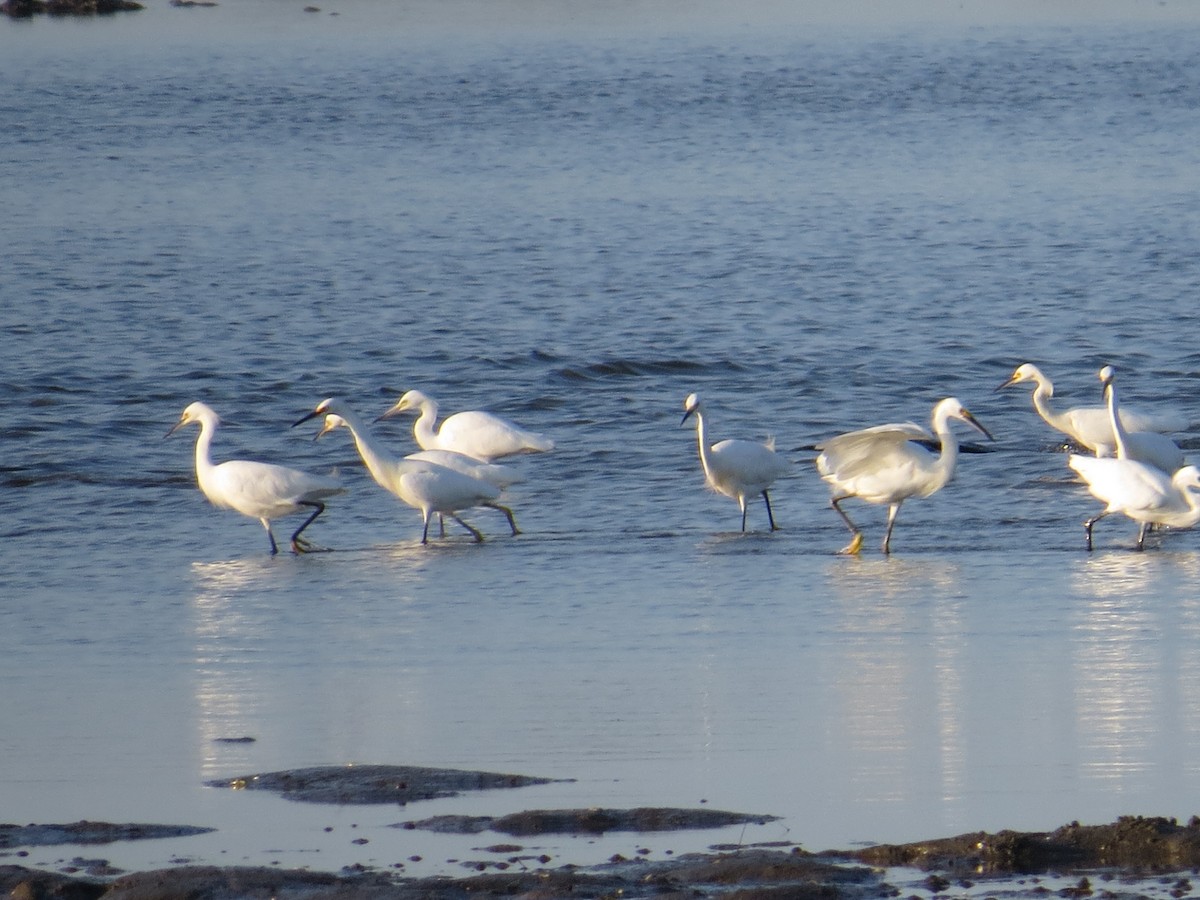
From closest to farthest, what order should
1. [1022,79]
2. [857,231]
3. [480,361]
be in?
[480,361], [857,231], [1022,79]

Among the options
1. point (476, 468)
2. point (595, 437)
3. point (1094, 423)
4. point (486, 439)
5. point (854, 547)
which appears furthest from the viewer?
point (595, 437)

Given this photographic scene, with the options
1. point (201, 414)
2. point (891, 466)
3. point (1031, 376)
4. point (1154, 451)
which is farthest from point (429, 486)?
point (1031, 376)

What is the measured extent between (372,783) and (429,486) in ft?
19.8

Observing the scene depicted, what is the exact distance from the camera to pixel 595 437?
16703 millimetres

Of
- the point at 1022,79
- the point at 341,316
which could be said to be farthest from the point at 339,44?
the point at 341,316

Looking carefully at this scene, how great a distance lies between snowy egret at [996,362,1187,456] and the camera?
15.2 meters

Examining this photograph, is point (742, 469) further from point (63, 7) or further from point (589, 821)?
point (63, 7)

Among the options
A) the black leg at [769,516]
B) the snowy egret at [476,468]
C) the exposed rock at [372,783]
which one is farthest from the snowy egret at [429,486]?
the exposed rock at [372,783]

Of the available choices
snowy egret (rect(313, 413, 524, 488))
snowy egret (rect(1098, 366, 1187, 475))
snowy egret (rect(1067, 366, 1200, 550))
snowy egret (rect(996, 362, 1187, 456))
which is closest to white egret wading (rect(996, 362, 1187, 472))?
snowy egret (rect(996, 362, 1187, 456))

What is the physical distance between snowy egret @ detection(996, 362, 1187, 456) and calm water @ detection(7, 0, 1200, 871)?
268 mm

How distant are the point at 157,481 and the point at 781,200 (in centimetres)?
2036

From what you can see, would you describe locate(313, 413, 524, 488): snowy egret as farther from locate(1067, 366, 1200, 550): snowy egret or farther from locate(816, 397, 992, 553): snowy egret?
locate(1067, 366, 1200, 550): snowy egret

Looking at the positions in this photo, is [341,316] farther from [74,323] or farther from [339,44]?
[339,44]

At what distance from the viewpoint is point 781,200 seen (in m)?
33.6
